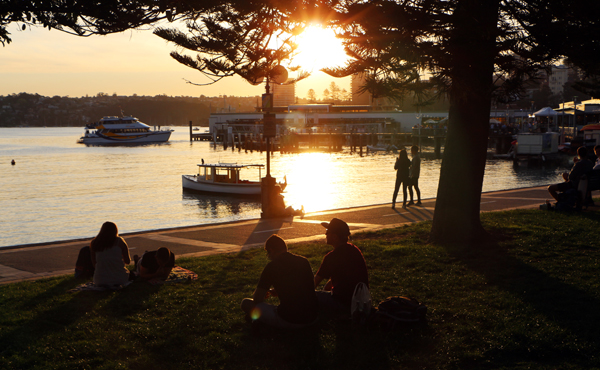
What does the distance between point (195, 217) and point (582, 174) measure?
1877 cm

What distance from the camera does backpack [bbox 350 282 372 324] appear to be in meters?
5.86

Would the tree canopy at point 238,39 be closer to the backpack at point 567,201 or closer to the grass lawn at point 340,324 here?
the grass lawn at point 340,324

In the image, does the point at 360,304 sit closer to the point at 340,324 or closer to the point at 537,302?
the point at 340,324

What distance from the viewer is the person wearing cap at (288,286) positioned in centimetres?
562

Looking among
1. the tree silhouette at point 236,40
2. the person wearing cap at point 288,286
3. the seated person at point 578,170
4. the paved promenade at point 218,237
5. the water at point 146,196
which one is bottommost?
the water at point 146,196

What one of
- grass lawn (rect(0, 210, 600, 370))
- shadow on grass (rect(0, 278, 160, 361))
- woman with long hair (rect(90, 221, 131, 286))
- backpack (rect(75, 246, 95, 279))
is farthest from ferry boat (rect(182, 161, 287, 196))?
woman with long hair (rect(90, 221, 131, 286))

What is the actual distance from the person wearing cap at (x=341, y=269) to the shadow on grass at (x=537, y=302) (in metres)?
1.55

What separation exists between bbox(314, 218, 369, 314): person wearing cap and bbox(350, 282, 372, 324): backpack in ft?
0.73

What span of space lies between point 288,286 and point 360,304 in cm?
86

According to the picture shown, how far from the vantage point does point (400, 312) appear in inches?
233

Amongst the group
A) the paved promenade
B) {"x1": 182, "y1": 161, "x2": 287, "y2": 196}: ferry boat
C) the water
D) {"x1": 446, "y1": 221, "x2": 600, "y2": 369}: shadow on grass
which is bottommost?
the water

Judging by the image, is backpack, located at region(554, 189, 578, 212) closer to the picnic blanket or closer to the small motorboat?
the picnic blanket

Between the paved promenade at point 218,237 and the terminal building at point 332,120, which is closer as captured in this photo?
the paved promenade at point 218,237

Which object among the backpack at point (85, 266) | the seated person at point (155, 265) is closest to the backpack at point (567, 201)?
the seated person at point (155, 265)
